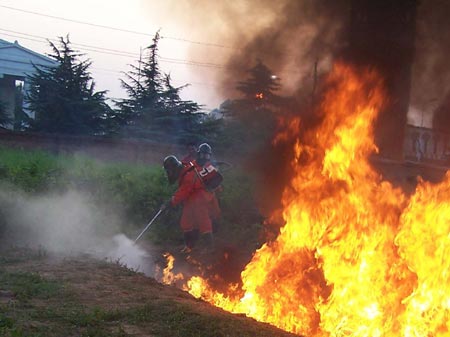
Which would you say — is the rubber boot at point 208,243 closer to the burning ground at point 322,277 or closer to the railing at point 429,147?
the burning ground at point 322,277

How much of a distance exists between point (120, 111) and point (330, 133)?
18096 millimetres

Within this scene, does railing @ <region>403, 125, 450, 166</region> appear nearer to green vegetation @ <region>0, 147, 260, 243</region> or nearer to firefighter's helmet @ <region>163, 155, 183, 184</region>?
green vegetation @ <region>0, 147, 260, 243</region>

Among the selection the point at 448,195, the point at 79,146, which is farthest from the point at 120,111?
the point at 448,195

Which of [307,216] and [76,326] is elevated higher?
[307,216]

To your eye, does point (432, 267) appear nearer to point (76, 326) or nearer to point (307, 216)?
point (307, 216)

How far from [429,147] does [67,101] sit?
14341mm

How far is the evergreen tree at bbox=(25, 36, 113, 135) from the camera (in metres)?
23.3

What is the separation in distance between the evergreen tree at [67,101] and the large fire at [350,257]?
16.9m

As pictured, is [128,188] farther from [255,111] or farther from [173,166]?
[255,111]

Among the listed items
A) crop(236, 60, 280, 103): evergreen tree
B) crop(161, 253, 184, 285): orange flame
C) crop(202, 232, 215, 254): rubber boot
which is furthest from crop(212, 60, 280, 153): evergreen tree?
crop(161, 253, 184, 285): orange flame

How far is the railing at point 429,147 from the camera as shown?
50.0 feet

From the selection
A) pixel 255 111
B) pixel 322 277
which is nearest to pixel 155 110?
pixel 255 111

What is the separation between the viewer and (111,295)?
609cm

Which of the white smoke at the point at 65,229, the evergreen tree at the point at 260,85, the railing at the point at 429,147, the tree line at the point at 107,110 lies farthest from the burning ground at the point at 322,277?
the tree line at the point at 107,110
